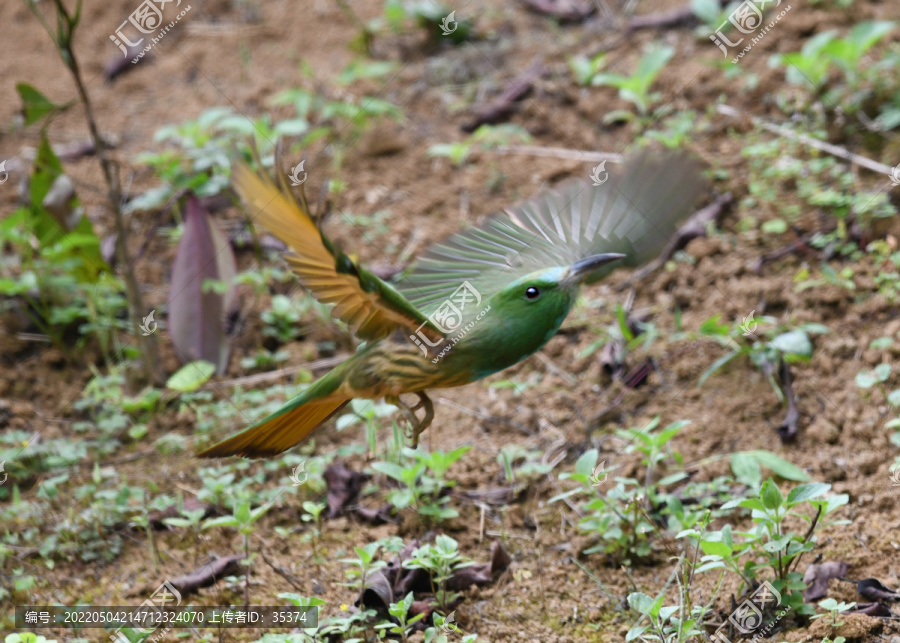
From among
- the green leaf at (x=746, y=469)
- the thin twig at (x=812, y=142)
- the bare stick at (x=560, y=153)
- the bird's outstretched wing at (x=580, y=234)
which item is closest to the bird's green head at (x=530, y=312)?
the bird's outstretched wing at (x=580, y=234)

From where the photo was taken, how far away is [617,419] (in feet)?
11.8

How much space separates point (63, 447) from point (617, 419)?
2.19 metres

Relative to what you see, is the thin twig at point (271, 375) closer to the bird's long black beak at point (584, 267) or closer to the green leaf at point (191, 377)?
the green leaf at point (191, 377)

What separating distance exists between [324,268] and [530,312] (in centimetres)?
58

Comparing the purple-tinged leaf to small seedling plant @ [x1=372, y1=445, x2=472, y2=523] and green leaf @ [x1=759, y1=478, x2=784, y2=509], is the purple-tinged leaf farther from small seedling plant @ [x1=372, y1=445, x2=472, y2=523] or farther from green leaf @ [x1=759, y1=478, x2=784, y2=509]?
green leaf @ [x1=759, y1=478, x2=784, y2=509]

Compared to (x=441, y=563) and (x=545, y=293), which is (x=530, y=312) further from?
(x=441, y=563)

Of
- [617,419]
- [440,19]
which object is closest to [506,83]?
[440,19]

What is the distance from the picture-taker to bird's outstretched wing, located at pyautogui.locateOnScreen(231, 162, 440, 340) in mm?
2129

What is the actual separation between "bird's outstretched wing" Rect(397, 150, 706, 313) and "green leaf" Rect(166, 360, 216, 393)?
117 cm

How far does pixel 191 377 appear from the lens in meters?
3.76

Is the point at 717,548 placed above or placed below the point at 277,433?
below

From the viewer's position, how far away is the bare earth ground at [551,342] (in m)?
2.91

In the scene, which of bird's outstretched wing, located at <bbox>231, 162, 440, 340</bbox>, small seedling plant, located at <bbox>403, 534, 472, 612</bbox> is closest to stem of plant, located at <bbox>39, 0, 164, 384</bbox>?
bird's outstretched wing, located at <bbox>231, 162, 440, 340</bbox>

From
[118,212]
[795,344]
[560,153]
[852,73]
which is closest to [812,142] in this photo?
[852,73]
